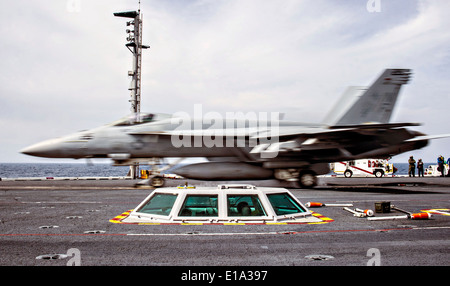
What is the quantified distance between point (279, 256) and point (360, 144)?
18.0 meters

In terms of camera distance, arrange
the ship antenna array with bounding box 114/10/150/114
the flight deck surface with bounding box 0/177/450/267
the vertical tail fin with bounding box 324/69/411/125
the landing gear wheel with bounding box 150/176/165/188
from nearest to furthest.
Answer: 1. the flight deck surface with bounding box 0/177/450/267
2. the landing gear wheel with bounding box 150/176/165/188
3. the vertical tail fin with bounding box 324/69/411/125
4. the ship antenna array with bounding box 114/10/150/114

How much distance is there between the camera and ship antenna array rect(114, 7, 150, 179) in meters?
34.0

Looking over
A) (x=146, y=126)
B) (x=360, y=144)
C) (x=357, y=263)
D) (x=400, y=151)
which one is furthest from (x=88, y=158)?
(x=400, y=151)

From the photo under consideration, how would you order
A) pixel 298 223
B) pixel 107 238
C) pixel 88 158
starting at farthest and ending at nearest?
pixel 88 158 < pixel 298 223 < pixel 107 238

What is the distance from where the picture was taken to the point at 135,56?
1384 inches

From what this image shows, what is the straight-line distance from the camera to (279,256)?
5.89 meters

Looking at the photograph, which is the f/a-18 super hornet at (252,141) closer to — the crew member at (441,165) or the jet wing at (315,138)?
the jet wing at (315,138)

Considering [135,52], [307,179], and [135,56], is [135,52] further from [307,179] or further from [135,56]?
[307,179]

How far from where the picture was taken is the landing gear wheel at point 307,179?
2259cm

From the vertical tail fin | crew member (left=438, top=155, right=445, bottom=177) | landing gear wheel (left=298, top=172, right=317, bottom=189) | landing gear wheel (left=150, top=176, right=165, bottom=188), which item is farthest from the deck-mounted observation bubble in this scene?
crew member (left=438, top=155, right=445, bottom=177)

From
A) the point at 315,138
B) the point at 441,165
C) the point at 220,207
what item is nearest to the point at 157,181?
the point at 315,138

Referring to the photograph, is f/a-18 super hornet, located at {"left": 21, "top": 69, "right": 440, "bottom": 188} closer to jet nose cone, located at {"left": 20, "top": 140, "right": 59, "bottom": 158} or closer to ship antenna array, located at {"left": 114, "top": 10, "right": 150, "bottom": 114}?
jet nose cone, located at {"left": 20, "top": 140, "right": 59, "bottom": 158}
